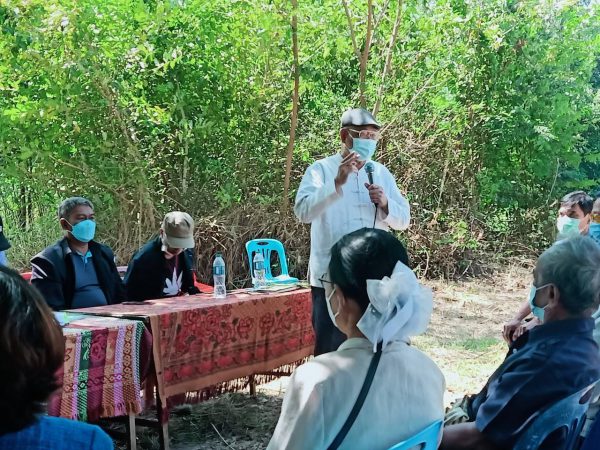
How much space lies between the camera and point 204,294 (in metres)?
4.52

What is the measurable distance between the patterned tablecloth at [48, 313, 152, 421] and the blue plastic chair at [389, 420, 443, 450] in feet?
6.03

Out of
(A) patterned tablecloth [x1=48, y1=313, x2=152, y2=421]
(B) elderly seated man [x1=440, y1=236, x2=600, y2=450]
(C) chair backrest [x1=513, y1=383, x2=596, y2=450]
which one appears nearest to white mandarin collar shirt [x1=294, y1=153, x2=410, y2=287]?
(A) patterned tablecloth [x1=48, y1=313, x2=152, y2=421]

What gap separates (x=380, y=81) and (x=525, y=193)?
3.25 metres

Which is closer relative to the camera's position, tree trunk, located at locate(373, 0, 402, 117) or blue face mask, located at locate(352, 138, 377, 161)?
blue face mask, located at locate(352, 138, 377, 161)

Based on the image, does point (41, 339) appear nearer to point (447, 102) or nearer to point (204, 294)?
point (204, 294)

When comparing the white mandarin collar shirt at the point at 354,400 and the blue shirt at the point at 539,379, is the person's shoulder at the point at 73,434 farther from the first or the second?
the blue shirt at the point at 539,379

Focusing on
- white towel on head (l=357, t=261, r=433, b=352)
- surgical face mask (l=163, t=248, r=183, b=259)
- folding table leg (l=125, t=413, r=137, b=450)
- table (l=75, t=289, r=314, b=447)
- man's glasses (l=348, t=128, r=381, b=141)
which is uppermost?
man's glasses (l=348, t=128, r=381, b=141)

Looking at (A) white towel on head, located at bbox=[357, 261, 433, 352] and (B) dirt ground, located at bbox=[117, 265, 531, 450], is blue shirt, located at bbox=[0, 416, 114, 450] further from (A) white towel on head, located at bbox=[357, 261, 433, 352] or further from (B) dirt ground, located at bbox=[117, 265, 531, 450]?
(B) dirt ground, located at bbox=[117, 265, 531, 450]

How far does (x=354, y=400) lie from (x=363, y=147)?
8.00ft

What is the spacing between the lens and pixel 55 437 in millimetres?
1167

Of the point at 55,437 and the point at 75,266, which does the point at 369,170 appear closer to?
the point at 75,266

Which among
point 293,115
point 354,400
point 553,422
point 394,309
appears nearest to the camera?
point 354,400

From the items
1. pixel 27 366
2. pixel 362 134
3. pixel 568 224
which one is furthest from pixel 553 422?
pixel 568 224

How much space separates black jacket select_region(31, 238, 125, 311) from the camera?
3896mm
